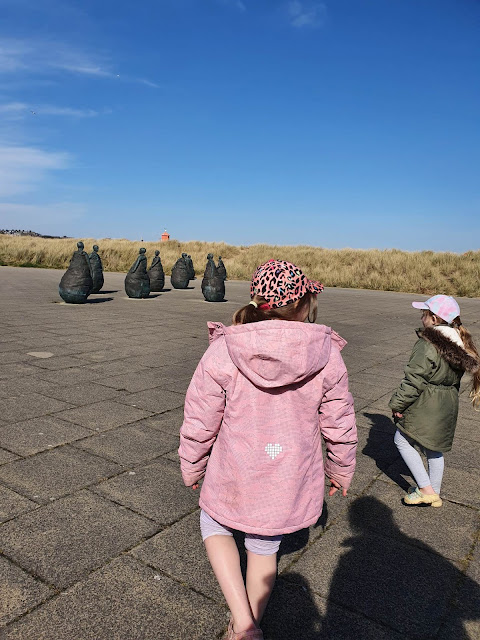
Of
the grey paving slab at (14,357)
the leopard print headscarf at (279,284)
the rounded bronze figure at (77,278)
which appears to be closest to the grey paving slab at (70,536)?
the leopard print headscarf at (279,284)

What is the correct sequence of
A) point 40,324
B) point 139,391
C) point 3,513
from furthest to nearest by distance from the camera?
point 40,324 < point 139,391 < point 3,513

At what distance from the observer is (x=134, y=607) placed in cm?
215

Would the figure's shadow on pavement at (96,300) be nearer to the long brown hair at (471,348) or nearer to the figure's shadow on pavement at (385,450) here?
the figure's shadow on pavement at (385,450)

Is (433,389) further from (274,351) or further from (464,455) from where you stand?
(274,351)

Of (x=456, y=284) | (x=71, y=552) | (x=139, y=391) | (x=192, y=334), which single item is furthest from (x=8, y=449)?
(x=456, y=284)

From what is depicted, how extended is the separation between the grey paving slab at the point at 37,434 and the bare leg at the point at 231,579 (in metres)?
2.08

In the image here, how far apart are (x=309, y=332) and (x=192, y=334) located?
7669 mm

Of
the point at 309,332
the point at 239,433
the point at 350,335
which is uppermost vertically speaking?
the point at 309,332

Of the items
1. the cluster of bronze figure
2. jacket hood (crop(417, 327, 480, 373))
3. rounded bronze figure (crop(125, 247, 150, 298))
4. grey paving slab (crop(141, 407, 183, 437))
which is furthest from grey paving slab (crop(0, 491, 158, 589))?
rounded bronze figure (crop(125, 247, 150, 298))

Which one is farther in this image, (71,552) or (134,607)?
(71,552)

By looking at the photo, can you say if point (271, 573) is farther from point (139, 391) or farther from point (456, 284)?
point (456, 284)

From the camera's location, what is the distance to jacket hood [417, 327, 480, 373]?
308 cm

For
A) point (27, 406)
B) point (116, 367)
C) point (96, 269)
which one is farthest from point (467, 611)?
point (96, 269)

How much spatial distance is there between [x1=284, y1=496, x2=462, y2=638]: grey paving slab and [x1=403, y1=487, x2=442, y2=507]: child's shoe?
0.82ft
